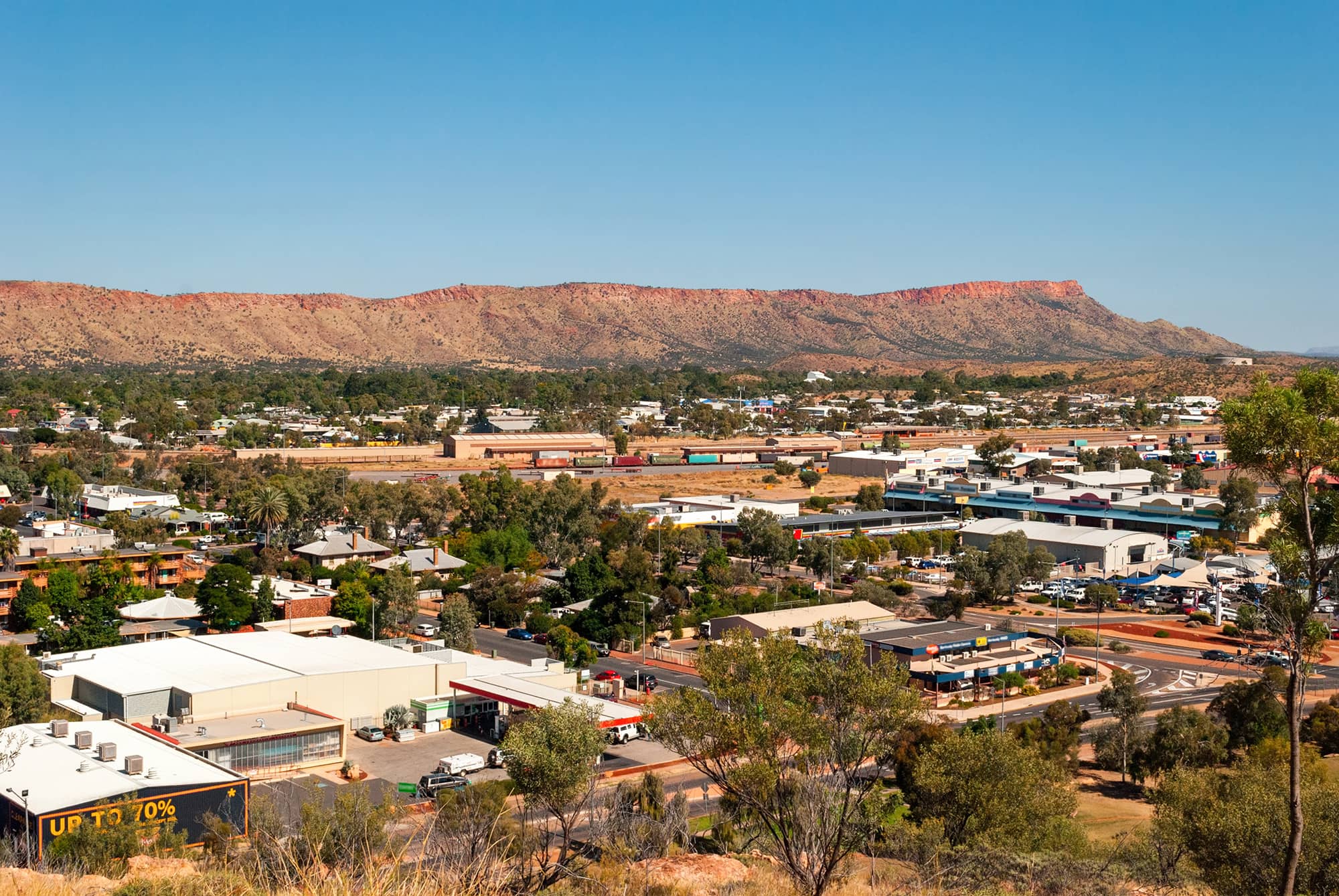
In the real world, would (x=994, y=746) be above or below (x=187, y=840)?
above

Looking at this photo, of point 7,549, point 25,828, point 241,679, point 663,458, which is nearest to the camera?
point 25,828

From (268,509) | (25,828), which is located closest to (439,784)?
(25,828)

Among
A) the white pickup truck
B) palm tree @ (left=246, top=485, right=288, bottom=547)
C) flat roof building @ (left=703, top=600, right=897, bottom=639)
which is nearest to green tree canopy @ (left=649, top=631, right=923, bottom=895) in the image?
the white pickup truck

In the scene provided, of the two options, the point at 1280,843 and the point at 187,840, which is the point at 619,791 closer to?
the point at 187,840

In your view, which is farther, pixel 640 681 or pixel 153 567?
pixel 153 567

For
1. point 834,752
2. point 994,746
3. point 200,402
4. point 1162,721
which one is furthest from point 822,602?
point 200,402

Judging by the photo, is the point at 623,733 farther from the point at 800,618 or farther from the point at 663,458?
the point at 663,458

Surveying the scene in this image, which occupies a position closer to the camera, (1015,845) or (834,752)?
(834,752)
